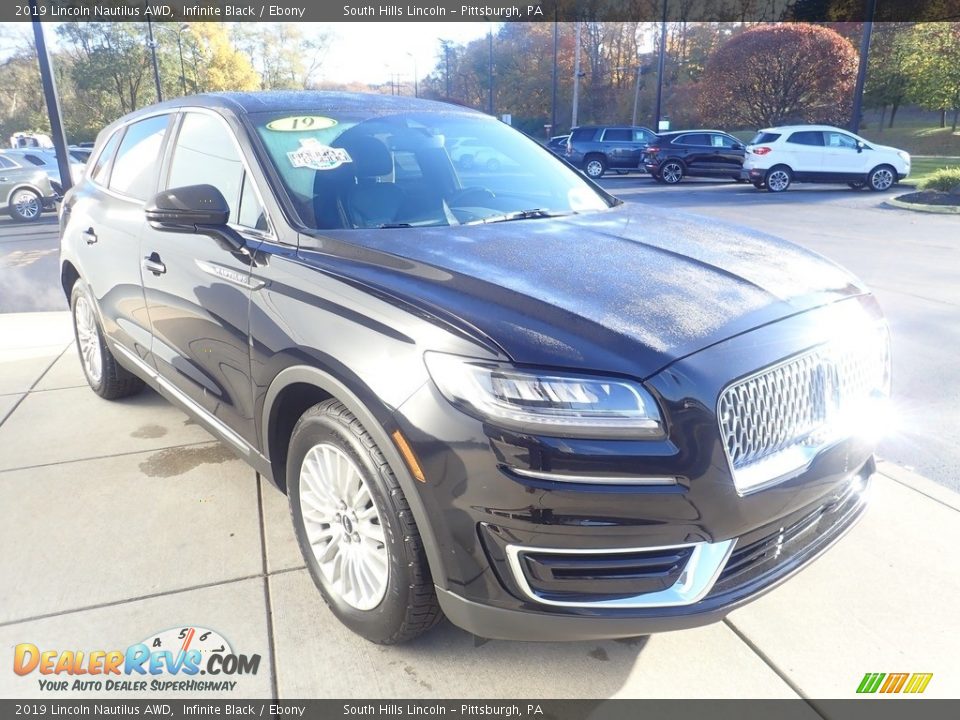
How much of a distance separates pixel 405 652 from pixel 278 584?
674mm

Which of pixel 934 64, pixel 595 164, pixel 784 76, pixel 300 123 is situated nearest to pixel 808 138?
pixel 595 164

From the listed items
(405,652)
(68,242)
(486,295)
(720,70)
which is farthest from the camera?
(720,70)

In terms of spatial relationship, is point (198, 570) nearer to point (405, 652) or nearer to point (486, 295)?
point (405, 652)

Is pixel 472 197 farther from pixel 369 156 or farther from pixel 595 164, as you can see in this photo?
pixel 595 164

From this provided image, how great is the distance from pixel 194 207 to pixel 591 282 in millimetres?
1548

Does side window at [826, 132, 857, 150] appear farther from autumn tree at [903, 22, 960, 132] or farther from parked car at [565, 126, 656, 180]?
autumn tree at [903, 22, 960, 132]

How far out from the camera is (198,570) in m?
2.92

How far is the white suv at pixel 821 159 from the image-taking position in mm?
19109

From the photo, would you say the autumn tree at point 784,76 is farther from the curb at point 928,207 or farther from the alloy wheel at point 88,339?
the alloy wheel at point 88,339

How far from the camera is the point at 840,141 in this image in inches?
751

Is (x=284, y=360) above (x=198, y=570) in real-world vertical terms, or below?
above

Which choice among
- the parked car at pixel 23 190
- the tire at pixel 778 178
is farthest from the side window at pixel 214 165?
the tire at pixel 778 178
